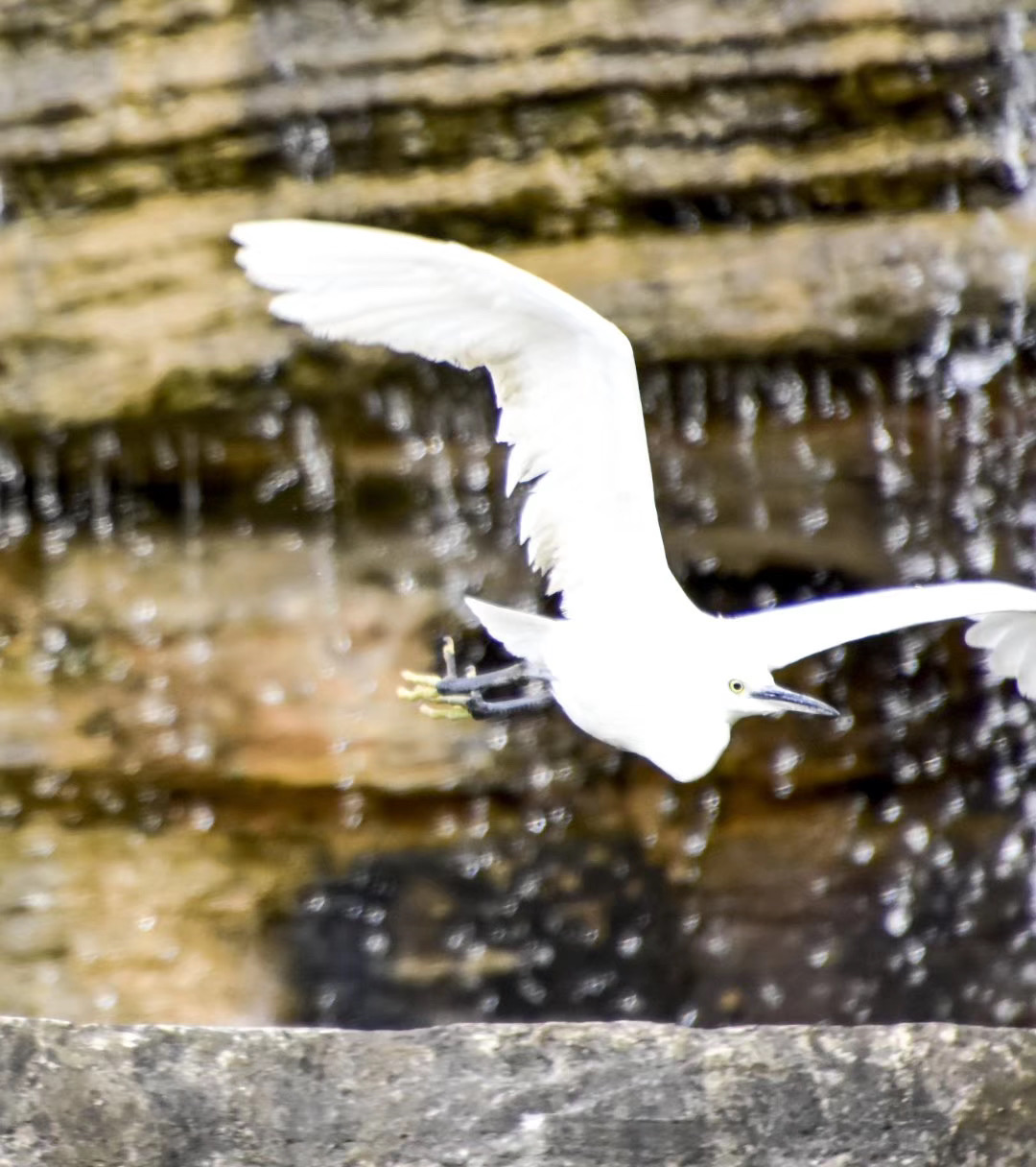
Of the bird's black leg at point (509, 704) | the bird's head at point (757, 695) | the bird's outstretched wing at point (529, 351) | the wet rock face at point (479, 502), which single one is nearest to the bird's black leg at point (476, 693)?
the bird's black leg at point (509, 704)

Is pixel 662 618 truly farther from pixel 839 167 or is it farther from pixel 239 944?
pixel 239 944

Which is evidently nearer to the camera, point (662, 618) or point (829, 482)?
point (662, 618)

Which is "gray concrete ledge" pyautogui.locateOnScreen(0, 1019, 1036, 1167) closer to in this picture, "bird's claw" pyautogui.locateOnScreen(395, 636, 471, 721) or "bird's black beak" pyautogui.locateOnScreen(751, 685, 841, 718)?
"bird's black beak" pyautogui.locateOnScreen(751, 685, 841, 718)

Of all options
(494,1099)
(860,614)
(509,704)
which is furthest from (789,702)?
(494,1099)

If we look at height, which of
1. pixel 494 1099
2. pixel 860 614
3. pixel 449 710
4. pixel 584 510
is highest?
pixel 584 510

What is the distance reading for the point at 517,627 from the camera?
2420mm

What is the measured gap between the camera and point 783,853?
322 centimetres

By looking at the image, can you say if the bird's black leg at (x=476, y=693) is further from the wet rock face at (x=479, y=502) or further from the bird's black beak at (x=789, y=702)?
the wet rock face at (x=479, y=502)

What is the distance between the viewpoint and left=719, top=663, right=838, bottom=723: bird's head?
7.40 ft

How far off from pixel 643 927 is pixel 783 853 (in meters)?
0.32

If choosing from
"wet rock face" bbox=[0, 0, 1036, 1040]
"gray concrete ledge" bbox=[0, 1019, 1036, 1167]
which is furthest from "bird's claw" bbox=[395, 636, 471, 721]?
"gray concrete ledge" bbox=[0, 1019, 1036, 1167]

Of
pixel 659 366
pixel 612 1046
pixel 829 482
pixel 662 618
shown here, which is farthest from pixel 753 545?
pixel 612 1046

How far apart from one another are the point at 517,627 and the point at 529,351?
1.50 feet

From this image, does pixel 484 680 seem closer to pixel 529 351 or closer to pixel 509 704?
pixel 509 704
